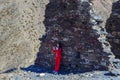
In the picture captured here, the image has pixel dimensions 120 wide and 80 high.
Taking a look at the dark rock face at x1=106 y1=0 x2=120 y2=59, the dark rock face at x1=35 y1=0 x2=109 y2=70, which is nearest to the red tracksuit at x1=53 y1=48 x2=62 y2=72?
the dark rock face at x1=35 y1=0 x2=109 y2=70

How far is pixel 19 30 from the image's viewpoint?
4278 centimetres

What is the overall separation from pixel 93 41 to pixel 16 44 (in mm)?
22222

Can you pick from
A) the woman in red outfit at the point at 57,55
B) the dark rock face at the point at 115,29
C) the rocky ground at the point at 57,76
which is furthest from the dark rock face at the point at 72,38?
the dark rock face at the point at 115,29

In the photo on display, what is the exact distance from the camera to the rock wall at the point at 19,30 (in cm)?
3684

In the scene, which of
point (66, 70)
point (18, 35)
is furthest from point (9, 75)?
point (18, 35)

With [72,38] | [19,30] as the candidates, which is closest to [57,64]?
[72,38]

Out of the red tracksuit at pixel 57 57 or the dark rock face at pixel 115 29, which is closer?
the red tracksuit at pixel 57 57

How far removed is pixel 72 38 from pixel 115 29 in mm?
4093

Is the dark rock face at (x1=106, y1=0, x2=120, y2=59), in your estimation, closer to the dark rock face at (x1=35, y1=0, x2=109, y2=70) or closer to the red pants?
the dark rock face at (x1=35, y1=0, x2=109, y2=70)

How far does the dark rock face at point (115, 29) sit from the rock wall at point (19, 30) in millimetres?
12759

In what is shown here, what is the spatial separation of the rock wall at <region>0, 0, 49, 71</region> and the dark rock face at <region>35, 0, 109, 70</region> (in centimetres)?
1416

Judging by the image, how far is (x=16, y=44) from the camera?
3962cm

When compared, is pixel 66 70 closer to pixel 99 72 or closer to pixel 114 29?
pixel 99 72

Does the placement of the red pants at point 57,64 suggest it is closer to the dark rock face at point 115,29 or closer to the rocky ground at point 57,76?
the rocky ground at point 57,76
